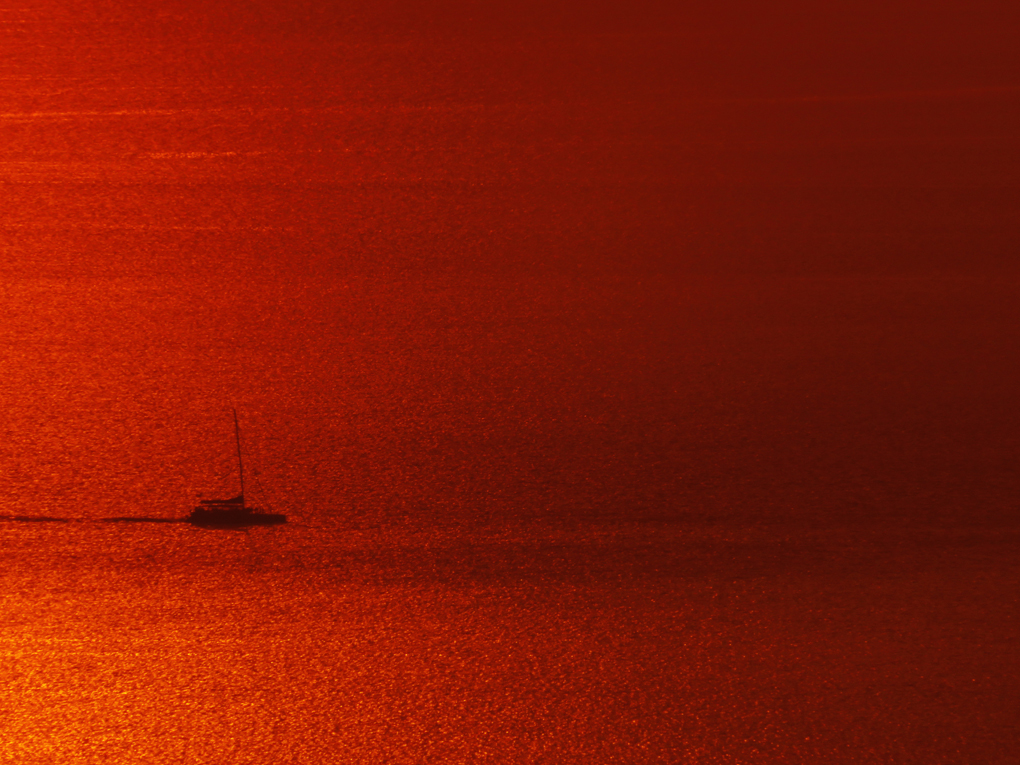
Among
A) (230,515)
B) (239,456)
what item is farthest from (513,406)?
(230,515)

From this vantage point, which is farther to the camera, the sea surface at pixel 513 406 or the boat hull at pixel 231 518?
the boat hull at pixel 231 518

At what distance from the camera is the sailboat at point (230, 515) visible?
4.02 m

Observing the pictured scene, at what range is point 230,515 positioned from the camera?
4.05m

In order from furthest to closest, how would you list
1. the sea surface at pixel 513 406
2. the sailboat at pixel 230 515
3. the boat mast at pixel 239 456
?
the boat mast at pixel 239 456
the sailboat at pixel 230 515
the sea surface at pixel 513 406

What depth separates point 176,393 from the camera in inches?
188

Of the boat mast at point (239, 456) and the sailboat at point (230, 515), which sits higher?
the boat mast at point (239, 456)

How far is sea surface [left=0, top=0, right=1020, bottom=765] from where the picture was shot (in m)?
3.32

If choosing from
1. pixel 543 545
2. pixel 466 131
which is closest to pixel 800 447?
pixel 543 545

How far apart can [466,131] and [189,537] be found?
3871 mm

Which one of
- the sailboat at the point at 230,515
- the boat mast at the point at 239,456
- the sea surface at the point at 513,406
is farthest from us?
the boat mast at the point at 239,456

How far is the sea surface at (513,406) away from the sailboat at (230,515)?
0.05 metres

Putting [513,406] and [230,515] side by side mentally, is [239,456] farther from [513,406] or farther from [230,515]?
[513,406]

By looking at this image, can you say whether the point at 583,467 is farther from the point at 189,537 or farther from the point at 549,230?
the point at 549,230

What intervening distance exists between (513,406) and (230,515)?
1140mm
